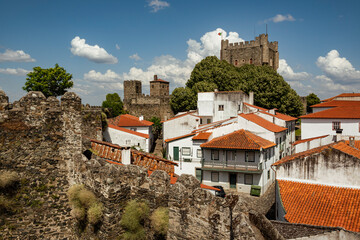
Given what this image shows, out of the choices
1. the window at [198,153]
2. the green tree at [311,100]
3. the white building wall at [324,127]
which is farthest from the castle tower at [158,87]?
the white building wall at [324,127]

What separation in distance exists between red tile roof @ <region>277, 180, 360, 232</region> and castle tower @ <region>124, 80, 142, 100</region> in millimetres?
63162

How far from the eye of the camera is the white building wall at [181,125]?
32875 millimetres

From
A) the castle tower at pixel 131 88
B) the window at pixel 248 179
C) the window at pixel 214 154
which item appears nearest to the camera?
the window at pixel 248 179

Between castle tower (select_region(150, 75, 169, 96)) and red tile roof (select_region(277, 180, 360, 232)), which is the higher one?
castle tower (select_region(150, 75, 169, 96))

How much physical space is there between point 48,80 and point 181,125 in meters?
16.8

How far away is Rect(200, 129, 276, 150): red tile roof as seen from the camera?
21.3m

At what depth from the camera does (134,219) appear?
629cm

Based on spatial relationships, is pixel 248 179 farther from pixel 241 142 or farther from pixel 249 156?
pixel 241 142

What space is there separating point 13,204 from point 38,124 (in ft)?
7.77

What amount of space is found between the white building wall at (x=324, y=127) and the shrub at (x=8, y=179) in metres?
27.4

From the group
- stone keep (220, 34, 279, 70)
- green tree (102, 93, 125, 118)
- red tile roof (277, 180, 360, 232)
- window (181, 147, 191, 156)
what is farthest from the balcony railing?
stone keep (220, 34, 279, 70)

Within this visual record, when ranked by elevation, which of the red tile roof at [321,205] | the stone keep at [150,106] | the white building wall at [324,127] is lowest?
the red tile roof at [321,205]

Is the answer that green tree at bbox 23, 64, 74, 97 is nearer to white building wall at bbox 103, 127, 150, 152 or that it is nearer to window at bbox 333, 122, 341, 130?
white building wall at bbox 103, 127, 150, 152

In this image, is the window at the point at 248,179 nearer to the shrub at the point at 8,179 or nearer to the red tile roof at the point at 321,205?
the red tile roof at the point at 321,205
